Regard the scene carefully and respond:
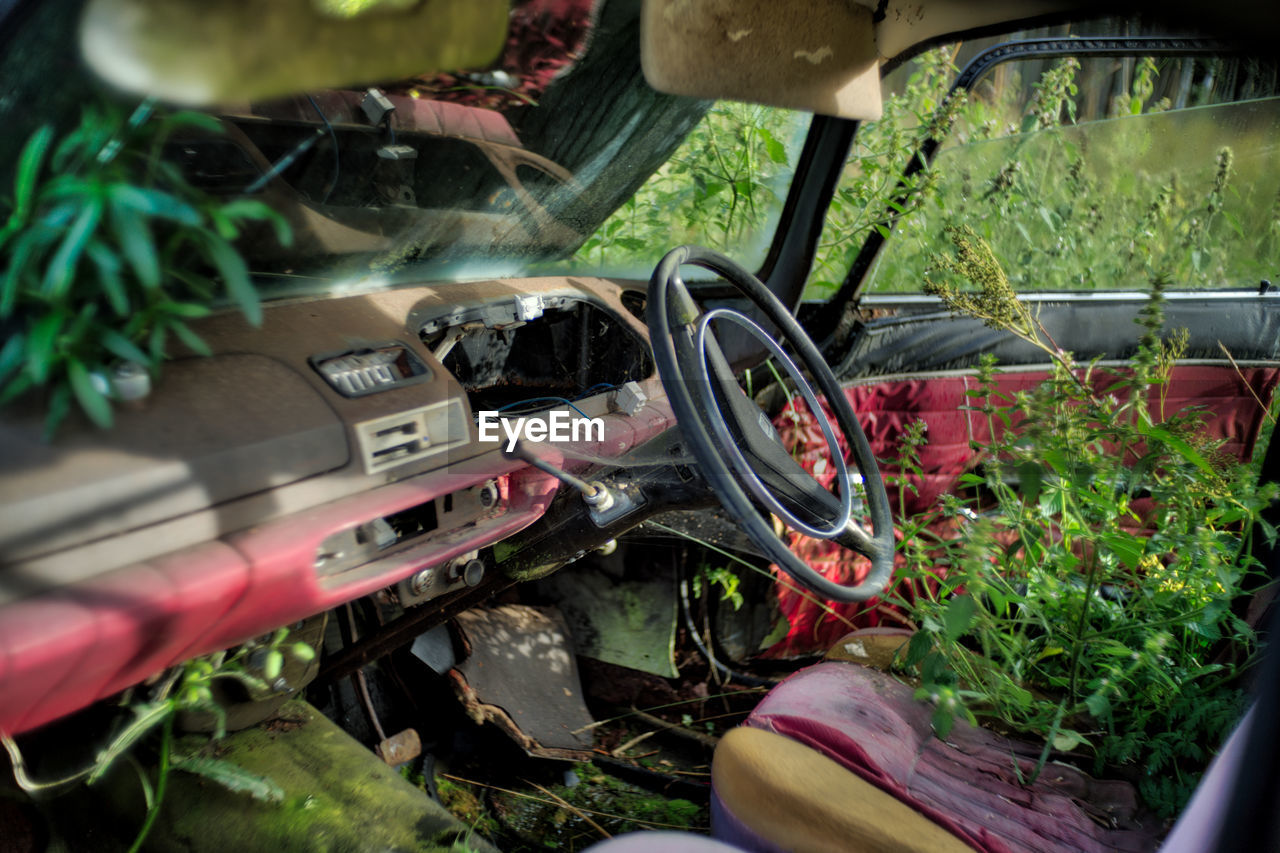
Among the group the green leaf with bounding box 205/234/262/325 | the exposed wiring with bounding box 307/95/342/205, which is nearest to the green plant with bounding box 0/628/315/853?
the green leaf with bounding box 205/234/262/325

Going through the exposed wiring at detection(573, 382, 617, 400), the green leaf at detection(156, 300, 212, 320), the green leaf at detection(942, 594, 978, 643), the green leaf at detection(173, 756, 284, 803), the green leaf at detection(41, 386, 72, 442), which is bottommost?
the green leaf at detection(173, 756, 284, 803)

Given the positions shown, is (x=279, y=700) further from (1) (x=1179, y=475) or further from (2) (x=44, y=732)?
(1) (x=1179, y=475)

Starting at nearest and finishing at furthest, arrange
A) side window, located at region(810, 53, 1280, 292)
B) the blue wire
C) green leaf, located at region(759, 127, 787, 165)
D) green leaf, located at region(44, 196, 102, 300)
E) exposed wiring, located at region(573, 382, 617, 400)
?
green leaf, located at region(44, 196, 102, 300), the blue wire, exposed wiring, located at region(573, 382, 617, 400), green leaf, located at region(759, 127, 787, 165), side window, located at region(810, 53, 1280, 292)

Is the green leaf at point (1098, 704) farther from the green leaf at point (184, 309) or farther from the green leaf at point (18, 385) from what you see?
the green leaf at point (18, 385)

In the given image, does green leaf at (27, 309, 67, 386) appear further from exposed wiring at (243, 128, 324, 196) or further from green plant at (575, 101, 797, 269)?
green plant at (575, 101, 797, 269)

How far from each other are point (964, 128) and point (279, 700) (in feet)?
8.11

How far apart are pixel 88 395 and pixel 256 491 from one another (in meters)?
0.24

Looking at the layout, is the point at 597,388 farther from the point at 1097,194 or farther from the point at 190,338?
the point at 1097,194

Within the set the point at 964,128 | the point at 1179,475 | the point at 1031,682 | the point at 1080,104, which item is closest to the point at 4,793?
the point at 1031,682

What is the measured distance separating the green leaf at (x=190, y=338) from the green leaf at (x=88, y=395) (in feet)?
0.40

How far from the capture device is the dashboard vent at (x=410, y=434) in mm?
1307

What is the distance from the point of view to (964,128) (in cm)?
261

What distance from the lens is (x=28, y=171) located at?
3.38 ft

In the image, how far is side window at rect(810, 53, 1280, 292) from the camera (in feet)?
8.19
